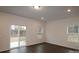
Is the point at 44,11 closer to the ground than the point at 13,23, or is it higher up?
higher up

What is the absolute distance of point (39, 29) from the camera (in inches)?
80.5

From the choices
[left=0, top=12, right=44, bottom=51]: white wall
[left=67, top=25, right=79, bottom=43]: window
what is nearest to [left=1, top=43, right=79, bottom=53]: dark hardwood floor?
[left=0, top=12, right=44, bottom=51]: white wall

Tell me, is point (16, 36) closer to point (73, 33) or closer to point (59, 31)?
point (59, 31)

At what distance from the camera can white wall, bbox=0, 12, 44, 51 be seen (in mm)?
1885

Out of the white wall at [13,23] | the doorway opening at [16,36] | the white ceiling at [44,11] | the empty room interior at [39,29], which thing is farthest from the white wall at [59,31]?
the doorway opening at [16,36]

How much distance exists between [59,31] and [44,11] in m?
0.55

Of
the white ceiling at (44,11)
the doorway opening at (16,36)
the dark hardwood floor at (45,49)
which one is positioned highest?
the white ceiling at (44,11)

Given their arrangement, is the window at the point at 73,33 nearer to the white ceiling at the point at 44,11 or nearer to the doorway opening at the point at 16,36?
the white ceiling at the point at 44,11

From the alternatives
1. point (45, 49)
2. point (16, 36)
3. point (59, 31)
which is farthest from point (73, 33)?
point (16, 36)

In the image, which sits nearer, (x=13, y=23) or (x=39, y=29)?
(x=13, y=23)

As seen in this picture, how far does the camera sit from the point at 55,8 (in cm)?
192

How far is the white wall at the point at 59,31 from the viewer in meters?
1.92

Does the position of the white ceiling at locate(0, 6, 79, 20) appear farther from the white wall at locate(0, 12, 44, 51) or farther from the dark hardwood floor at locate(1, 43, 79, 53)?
the dark hardwood floor at locate(1, 43, 79, 53)
